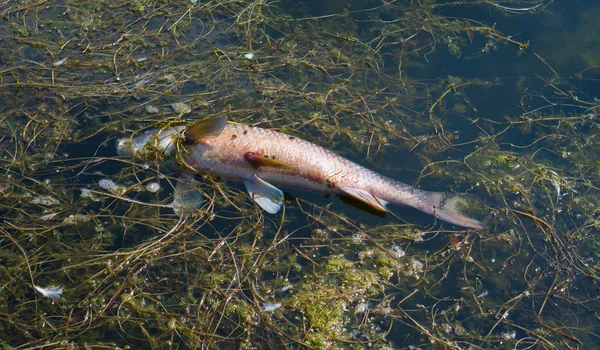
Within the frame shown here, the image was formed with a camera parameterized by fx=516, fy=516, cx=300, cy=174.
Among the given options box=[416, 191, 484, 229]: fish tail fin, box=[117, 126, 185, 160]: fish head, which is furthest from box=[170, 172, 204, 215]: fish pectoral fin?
box=[416, 191, 484, 229]: fish tail fin

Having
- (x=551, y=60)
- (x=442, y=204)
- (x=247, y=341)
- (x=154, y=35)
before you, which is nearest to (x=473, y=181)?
(x=442, y=204)

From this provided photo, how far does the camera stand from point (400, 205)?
3965mm

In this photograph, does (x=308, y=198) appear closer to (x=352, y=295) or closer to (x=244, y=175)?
(x=244, y=175)

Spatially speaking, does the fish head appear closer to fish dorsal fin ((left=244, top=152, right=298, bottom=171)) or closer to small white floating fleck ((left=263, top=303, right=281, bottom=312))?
fish dorsal fin ((left=244, top=152, right=298, bottom=171))

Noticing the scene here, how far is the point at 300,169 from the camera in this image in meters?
3.80

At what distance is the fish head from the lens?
3.78 metres

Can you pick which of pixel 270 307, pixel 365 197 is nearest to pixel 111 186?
pixel 270 307

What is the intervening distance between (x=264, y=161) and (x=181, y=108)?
102 cm

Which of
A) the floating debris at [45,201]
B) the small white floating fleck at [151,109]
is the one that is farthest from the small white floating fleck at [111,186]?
the small white floating fleck at [151,109]

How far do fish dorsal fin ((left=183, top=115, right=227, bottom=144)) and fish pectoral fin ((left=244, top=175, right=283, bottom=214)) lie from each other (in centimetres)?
45

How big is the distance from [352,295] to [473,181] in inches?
60.6

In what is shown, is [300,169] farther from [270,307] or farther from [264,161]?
[270,307]

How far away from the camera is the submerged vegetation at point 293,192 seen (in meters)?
3.30

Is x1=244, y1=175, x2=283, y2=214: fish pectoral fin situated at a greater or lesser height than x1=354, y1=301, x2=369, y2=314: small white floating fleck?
greater
